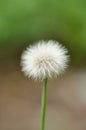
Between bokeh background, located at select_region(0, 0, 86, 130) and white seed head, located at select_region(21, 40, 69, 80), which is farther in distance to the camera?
bokeh background, located at select_region(0, 0, 86, 130)

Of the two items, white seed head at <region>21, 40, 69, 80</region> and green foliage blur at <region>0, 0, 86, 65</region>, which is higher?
green foliage blur at <region>0, 0, 86, 65</region>

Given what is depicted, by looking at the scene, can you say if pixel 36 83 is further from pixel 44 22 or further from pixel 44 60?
pixel 44 60

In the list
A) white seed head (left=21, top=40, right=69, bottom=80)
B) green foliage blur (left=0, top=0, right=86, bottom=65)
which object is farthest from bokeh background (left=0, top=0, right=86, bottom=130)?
white seed head (left=21, top=40, right=69, bottom=80)

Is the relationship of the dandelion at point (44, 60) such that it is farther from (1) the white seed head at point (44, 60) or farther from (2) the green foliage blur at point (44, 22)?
(2) the green foliage blur at point (44, 22)

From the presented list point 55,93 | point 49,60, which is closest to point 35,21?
point 55,93

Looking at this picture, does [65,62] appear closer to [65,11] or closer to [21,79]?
[65,11]

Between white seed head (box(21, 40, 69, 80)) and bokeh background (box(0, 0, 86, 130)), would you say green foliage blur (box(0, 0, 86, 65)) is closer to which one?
bokeh background (box(0, 0, 86, 130))

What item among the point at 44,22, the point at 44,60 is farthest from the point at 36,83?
the point at 44,60
